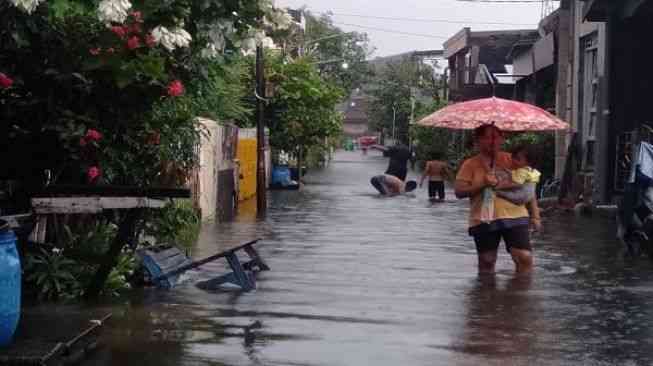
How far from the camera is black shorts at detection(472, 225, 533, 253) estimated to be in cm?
1209

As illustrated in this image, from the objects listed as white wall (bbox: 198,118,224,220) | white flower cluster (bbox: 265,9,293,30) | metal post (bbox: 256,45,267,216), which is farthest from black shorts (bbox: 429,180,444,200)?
white flower cluster (bbox: 265,9,293,30)

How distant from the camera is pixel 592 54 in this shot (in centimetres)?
2586

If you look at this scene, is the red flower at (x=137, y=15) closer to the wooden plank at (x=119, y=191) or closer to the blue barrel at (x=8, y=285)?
the wooden plank at (x=119, y=191)

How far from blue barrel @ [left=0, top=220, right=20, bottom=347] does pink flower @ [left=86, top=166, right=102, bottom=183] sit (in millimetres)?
2862

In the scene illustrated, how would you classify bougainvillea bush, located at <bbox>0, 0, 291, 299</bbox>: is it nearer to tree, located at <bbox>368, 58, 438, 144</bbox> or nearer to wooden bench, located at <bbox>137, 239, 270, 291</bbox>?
wooden bench, located at <bbox>137, 239, 270, 291</bbox>

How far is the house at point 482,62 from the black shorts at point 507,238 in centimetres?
2923

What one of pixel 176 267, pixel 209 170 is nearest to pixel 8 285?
pixel 176 267

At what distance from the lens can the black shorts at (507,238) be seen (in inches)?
476

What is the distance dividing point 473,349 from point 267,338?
147 cm

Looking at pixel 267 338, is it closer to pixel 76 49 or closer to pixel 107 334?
pixel 107 334

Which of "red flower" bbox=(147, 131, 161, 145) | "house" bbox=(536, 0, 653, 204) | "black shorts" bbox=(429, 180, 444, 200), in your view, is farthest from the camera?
"black shorts" bbox=(429, 180, 444, 200)

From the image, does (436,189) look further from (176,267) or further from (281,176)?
(176,267)

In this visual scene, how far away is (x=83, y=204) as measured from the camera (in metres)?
9.04

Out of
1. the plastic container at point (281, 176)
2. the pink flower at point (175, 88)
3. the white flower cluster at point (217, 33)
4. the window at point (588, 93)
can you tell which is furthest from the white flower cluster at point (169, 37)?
the plastic container at point (281, 176)
